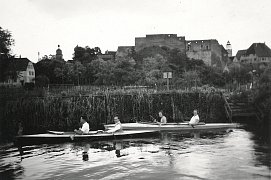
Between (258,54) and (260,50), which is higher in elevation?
(260,50)

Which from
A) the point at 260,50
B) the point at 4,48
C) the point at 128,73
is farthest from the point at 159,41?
the point at 4,48

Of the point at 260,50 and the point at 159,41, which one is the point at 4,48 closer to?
the point at 159,41

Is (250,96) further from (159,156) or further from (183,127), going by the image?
(159,156)

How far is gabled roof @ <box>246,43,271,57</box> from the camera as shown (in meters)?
70.6

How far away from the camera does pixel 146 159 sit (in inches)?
475

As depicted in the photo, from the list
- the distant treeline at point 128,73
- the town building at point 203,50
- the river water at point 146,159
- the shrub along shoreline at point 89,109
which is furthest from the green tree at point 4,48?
the town building at point 203,50

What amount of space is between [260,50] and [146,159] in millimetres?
66727

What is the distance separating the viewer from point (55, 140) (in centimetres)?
1531

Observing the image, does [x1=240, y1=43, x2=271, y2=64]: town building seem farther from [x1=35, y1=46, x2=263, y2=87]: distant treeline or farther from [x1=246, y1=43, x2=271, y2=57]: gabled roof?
[x1=35, y1=46, x2=263, y2=87]: distant treeline

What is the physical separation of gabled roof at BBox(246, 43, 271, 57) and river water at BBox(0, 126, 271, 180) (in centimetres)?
5944

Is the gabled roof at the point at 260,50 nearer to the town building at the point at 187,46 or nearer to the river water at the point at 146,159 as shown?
the town building at the point at 187,46

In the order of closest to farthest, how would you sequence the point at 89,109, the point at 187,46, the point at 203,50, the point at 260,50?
the point at 89,109
the point at 203,50
the point at 187,46
the point at 260,50

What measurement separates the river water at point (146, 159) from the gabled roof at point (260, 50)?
195 ft

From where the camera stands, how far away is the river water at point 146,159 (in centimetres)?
1021
